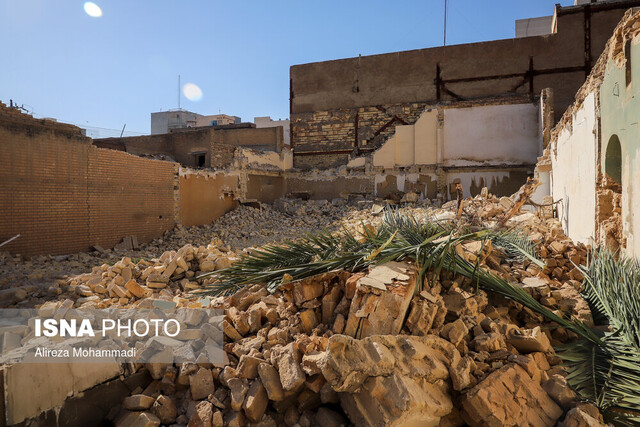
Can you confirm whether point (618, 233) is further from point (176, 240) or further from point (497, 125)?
point (497, 125)

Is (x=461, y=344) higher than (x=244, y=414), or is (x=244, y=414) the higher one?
(x=461, y=344)

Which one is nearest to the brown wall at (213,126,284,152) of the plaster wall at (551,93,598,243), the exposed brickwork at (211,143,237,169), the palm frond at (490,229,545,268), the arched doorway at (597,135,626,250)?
the exposed brickwork at (211,143,237,169)

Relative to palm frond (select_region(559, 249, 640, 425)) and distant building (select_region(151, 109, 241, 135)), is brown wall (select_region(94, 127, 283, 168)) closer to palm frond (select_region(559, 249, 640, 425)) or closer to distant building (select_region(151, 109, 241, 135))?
palm frond (select_region(559, 249, 640, 425))

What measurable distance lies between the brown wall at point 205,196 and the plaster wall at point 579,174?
34.8 ft

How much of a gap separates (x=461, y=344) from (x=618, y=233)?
2794 mm

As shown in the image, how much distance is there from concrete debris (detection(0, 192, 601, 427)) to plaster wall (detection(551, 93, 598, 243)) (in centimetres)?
209

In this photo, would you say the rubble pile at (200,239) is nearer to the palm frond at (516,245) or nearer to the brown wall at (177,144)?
the brown wall at (177,144)

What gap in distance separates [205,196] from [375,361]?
12361 millimetres

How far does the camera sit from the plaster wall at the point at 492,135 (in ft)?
50.4

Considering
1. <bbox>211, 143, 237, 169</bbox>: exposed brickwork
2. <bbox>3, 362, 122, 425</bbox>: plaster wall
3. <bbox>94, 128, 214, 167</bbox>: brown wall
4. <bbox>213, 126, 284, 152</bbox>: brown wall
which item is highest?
<bbox>213, 126, 284, 152</bbox>: brown wall

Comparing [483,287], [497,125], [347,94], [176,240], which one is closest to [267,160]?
[347,94]

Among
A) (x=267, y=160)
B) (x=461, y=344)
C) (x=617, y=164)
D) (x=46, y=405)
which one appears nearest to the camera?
(x=46, y=405)

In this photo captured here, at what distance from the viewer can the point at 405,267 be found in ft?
10.6

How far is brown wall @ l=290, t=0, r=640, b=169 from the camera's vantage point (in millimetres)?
16859
